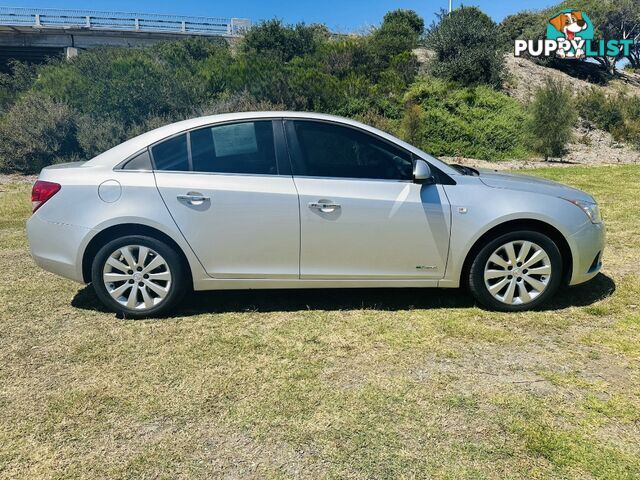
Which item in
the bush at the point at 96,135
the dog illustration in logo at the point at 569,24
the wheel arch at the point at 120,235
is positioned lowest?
the wheel arch at the point at 120,235

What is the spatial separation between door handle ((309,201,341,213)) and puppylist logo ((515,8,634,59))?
27.4 metres

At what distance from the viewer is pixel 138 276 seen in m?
4.02

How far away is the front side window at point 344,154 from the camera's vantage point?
13.1 ft

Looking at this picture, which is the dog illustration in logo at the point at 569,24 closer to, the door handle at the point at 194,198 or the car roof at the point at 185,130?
the car roof at the point at 185,130

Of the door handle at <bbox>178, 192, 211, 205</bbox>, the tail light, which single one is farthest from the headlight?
the tail light

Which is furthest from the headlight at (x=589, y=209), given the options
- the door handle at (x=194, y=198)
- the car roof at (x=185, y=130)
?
the door handle at (x=194, y=198)

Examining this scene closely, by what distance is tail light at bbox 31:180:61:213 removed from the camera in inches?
158

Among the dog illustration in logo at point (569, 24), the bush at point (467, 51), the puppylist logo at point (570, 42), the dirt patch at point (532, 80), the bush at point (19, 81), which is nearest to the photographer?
the bush at point (467, 51)

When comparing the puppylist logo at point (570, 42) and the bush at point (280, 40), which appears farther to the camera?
the puppylist logo at point (570, 42)

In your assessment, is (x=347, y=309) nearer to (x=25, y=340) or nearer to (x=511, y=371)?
(x=511, y=371)

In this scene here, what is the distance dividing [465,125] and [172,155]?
46.3ft

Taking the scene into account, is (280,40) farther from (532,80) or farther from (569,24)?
(569,24)

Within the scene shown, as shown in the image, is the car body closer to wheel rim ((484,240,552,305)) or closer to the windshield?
wheel rim ((484,240,552,305))

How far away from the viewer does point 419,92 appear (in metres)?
18.1
